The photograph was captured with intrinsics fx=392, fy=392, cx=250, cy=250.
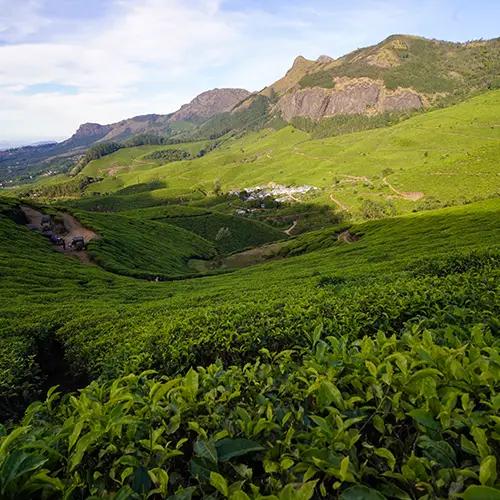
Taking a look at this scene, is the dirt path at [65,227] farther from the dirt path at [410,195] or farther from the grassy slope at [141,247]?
the dirt path at [410,195]

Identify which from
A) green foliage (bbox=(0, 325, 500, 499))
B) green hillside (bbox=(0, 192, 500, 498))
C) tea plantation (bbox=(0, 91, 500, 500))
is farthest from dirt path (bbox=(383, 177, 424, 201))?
green foliage (bbox=(0, 325, 500, 499))

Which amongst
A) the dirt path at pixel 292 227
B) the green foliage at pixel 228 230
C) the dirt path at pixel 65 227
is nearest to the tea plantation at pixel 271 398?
the dirt path at pixel 65 227

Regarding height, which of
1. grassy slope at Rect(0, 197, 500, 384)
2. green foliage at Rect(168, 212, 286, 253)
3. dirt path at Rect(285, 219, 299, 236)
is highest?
grassy slope at Rect(0, 197, 500, 384)

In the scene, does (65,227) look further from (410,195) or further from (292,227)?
(410,195)

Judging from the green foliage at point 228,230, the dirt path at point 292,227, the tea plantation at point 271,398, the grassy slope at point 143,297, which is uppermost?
the tea plantation at point 271,398

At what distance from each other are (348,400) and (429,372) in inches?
35.0

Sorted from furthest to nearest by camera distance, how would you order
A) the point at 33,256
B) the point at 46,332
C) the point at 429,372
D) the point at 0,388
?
1. the point at 33,256
2. the point at 46,332
3. the point at 0,388
4. the point at 429,372

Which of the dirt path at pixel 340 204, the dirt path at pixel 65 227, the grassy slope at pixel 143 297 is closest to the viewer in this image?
the grassy slope at pixel 143 297

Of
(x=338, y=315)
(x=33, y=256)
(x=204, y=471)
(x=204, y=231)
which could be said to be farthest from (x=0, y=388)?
(x=204, y=231)

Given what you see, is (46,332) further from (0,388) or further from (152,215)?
(152,215)

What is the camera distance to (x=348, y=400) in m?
4.08

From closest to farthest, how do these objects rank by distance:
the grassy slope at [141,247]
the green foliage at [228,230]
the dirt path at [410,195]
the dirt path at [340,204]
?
the grassy slope at [141,247] < the green foliage at [228,230] < the dirt path at [410,195] < the dirt path at [340,204]

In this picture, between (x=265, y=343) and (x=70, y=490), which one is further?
(x=265, y=343)

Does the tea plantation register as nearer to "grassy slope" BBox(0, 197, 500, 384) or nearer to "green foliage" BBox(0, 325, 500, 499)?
"green foliage" BBox(0, 325, 500, 499)
